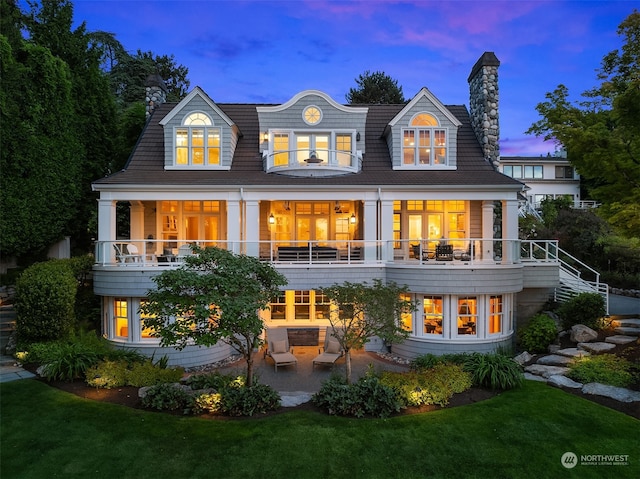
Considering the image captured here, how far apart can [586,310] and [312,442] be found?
37.6 feet

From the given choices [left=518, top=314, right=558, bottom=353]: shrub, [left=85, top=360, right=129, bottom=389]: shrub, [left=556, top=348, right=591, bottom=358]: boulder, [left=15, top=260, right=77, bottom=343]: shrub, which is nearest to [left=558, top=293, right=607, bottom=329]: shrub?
[left=518, top=314, right=558, bottom=353]: shrub

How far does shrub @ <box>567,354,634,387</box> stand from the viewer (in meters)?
9.95

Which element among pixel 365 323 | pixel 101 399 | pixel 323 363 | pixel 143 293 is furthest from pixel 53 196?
pixel 365 323

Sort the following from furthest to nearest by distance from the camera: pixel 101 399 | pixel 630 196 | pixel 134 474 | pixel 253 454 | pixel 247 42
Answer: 1. pixel 247 42
2. pixel 630 196
3. pixel 101 399
4. pixel 253 454
5. pixel 134 474

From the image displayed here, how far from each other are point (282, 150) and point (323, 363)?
8.84m

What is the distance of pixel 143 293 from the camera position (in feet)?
42.0

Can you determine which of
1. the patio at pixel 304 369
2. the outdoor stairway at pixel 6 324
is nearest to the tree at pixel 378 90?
the patio at pixel 304 369

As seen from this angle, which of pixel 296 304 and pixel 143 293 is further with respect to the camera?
pixel 296 304

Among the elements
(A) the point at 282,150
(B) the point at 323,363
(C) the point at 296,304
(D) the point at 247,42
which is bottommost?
(B) the point at 323,363

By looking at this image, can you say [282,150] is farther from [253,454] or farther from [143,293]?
[253,454]

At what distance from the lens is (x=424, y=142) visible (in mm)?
17000

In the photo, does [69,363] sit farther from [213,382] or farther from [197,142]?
[197,142]

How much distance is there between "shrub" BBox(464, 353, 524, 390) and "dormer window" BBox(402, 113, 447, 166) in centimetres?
922

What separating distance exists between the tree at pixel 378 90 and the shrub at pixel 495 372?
1142 inches
